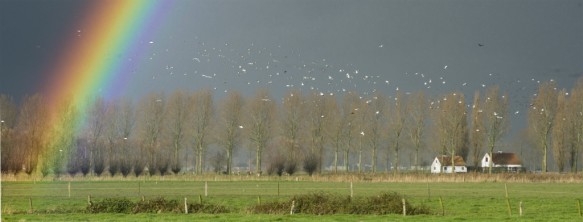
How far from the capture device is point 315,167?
112500mm

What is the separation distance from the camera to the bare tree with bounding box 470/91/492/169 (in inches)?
4451

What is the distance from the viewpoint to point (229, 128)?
396ft

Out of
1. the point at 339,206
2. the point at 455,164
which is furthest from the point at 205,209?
the point at 455,164

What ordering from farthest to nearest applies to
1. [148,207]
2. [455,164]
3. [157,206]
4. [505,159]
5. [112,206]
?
[505,159]
[455,164]
[112,206]
[148,207]
[157,206]

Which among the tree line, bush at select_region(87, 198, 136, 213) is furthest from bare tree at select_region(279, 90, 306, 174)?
bush at select_region(87, 198, 136, 213)

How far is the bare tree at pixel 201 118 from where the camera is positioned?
400ft

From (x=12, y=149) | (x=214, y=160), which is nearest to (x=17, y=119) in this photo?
(x=12, y=149)

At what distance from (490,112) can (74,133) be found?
63.0 m

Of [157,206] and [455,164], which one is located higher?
[157,206]

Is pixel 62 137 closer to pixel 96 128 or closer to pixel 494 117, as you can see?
pixel 96 128

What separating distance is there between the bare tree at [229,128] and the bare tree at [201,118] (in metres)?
2.02

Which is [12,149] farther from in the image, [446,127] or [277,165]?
[446,127]

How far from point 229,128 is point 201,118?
206 inches

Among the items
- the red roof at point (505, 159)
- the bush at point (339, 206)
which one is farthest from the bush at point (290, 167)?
the red roof at point (505, 159)
